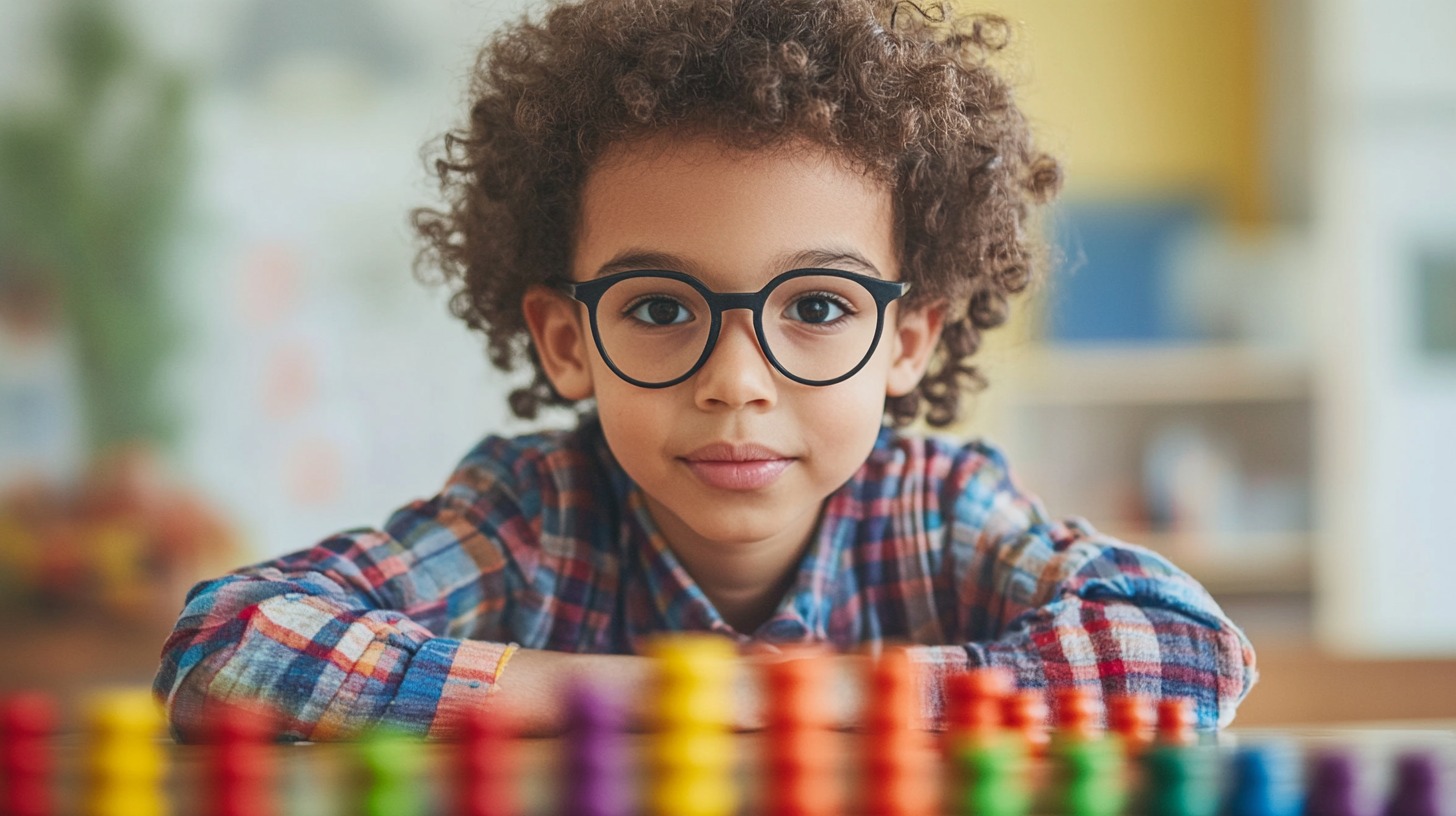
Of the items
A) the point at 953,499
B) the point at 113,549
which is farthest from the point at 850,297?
the point at 113,549

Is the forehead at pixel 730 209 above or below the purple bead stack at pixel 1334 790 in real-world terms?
above

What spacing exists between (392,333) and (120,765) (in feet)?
10.6

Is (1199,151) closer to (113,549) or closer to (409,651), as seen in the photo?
(113,549)

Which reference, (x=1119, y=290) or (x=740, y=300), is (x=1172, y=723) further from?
(x=1119, y=290)

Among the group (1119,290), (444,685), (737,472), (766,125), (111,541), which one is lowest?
(111,541)

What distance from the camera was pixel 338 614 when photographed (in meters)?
0.95

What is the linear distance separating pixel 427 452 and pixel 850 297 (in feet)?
9.17

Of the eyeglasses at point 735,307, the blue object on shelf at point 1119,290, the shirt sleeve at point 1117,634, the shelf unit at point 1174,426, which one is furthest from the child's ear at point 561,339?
the blue object on shelf at point 1119,290

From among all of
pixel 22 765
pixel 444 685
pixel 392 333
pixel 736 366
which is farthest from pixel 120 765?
pixel 392 333

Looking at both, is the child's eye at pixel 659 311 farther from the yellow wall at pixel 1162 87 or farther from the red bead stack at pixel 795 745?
the yellow wall at pixel 1162 87

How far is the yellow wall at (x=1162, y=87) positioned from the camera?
379cm

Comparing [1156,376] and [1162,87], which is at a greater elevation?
[1162,87]

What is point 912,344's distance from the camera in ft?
3.90

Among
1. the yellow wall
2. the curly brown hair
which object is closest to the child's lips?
the curly brown hair
